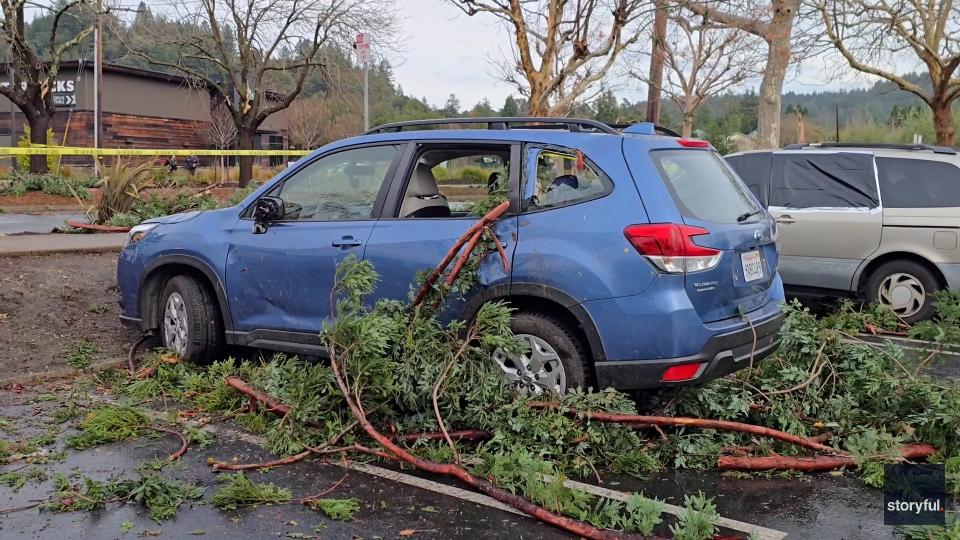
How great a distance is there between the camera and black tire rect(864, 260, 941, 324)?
865 centimetres

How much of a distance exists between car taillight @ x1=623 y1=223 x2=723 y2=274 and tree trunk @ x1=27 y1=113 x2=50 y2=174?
26.4 m

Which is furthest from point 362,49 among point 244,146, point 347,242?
point 244,146

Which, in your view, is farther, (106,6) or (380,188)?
(106,6)

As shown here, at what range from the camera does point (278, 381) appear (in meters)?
5.45

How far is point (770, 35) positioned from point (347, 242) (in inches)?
598

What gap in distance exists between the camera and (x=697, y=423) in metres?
4.83

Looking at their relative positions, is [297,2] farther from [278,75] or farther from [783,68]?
[783,68]

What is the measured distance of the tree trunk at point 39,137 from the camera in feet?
88.8

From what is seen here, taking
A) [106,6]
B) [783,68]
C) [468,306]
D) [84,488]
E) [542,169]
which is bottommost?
[84,488]

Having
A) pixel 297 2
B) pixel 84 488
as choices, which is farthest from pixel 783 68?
pixel 84 488

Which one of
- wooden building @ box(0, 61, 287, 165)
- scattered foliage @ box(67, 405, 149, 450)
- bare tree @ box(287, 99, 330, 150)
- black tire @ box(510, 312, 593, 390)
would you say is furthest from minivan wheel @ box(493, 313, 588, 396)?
bare tree @ box(287, 99, 330, 150)

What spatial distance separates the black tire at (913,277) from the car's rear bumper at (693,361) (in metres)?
4.38

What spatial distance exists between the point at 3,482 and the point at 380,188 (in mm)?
2792

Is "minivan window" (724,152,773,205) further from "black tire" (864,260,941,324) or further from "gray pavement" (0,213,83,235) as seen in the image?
"gray pavement" (0,213,83,235)
